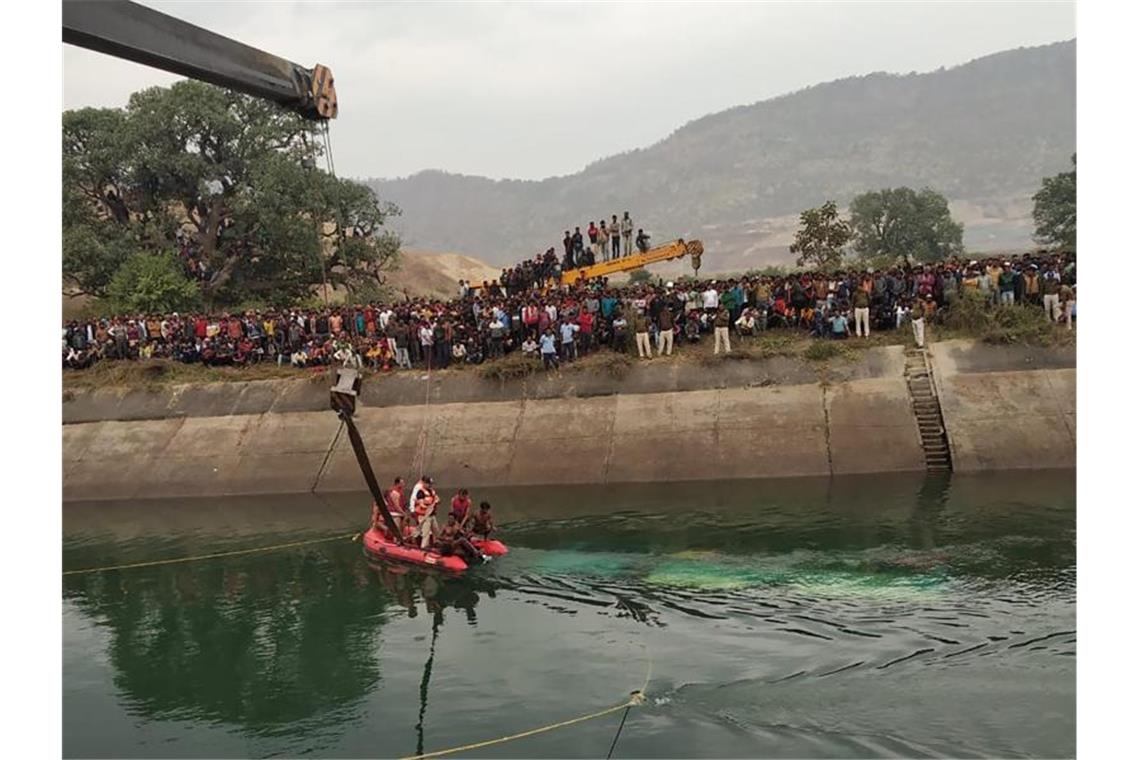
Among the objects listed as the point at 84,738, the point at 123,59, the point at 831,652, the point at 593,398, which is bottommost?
the point at 84,738

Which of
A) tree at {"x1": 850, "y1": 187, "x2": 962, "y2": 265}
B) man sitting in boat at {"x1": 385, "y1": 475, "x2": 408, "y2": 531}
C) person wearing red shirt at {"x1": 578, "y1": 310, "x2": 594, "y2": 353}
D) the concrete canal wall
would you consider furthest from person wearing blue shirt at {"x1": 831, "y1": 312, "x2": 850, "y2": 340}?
tree at {"x1": 850, "y1": 187, "x2": 962, "y2": 265}

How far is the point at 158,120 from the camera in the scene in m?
50.0

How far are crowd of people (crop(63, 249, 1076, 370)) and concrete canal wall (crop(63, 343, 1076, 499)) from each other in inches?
48.5

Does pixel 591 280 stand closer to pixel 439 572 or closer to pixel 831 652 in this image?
pixel 439 572

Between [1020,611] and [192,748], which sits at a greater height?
[1020,611]

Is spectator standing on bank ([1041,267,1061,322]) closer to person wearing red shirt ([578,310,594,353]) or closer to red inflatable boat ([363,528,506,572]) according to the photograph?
person wearing red shirt ([578,310,594,353])

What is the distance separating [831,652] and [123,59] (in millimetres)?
11349

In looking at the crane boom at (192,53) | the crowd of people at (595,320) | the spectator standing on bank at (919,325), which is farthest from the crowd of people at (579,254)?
the crane boom at (192,53)

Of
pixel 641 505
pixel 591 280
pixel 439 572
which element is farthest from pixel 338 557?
pixel 591 280

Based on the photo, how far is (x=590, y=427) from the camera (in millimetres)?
29984

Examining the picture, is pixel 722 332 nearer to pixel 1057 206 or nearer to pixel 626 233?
pixel 626 233

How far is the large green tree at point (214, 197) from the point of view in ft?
161

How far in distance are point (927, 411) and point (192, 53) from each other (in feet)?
73.4

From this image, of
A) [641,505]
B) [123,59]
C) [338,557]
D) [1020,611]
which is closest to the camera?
[123,59]
